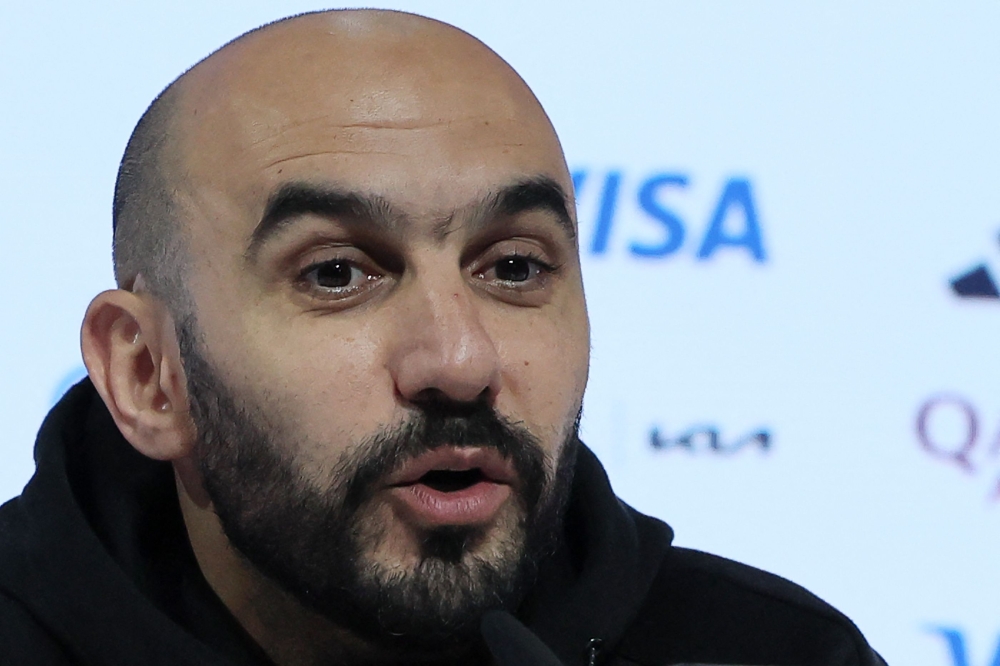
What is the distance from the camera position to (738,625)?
116 cm

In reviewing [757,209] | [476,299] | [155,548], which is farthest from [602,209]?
[155,548]

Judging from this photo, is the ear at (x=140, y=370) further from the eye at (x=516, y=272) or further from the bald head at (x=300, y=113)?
the eye at (x=516, y=272)

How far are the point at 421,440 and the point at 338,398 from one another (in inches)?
2.7

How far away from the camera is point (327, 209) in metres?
0.99

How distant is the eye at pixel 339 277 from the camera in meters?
1.00

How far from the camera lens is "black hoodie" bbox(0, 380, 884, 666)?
100 centimetres

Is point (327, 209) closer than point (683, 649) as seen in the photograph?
Yes

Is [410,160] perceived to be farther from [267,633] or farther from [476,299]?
[267,633]

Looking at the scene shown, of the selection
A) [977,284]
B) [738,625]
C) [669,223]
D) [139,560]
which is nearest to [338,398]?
[139,560]

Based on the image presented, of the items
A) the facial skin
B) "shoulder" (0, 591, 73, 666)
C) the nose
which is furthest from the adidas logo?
"shoulder" (0, 591, 73, 666)

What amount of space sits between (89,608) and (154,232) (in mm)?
292

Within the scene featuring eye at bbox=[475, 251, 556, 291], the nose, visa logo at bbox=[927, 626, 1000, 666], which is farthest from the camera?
visa logo at bbox=[927, 626, 1000, 666]

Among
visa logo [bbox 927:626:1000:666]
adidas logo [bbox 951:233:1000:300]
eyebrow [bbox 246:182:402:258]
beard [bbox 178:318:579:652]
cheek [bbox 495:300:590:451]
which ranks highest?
eyebrow [bbox 246:182:402:258]

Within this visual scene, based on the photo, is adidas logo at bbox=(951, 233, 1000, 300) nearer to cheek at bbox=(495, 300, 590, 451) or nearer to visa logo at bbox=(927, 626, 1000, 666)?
visa logo at bbox=(927, 626, 1000, 666)
